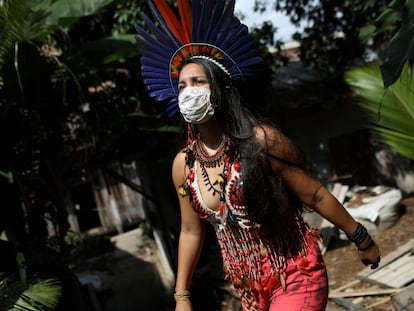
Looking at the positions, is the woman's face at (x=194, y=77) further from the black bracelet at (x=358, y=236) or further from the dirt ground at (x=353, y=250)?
the dirt ground at (x=353, y=250)

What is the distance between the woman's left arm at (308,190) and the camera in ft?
6.61

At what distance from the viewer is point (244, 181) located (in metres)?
2.00

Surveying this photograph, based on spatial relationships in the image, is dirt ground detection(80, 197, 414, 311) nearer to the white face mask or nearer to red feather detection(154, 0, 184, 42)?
the white face mask

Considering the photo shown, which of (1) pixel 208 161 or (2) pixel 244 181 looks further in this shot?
(1) pixel 208 161

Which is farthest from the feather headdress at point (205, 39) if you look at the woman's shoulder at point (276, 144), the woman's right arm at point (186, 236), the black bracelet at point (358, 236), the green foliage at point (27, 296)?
the green foliage at point (27, 296)

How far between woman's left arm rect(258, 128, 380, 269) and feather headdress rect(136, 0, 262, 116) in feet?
1.10

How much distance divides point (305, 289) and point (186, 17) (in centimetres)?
126

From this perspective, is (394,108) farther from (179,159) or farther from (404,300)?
(404,300)

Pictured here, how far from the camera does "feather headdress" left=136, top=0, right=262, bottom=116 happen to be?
212 centimetres

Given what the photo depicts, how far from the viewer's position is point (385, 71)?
238 centimetres

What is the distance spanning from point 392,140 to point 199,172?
137 cm

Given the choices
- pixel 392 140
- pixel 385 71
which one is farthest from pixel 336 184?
pixel 385 71

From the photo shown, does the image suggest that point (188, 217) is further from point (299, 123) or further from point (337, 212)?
point (299, 123)

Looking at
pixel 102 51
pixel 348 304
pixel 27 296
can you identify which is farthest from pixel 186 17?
pixel 348 304
